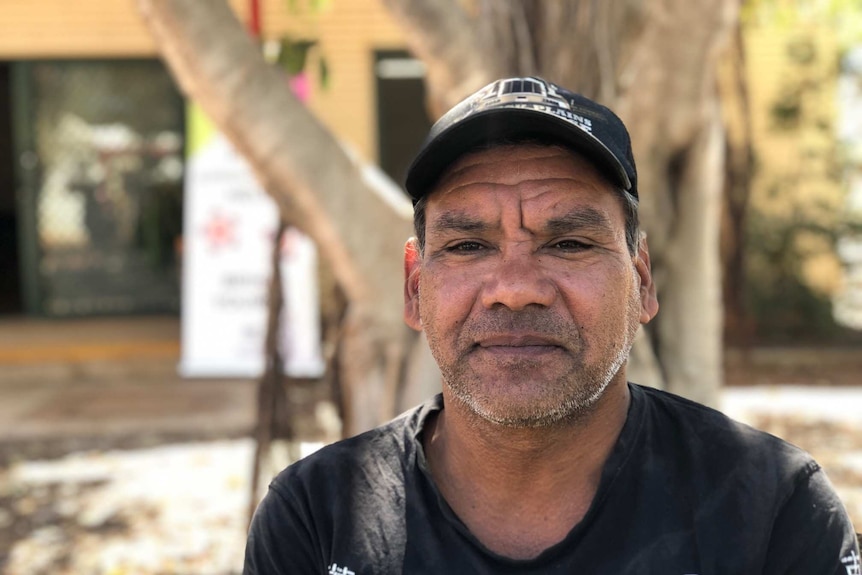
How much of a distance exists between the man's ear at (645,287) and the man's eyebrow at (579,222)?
0.59 feet

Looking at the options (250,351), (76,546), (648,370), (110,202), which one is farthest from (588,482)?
(110,202)

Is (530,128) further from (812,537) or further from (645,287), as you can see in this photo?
(812,537)

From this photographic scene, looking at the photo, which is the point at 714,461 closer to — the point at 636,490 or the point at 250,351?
the point at 636,490

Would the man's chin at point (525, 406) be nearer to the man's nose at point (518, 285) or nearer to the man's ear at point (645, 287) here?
the man's nose at point (518, 285)

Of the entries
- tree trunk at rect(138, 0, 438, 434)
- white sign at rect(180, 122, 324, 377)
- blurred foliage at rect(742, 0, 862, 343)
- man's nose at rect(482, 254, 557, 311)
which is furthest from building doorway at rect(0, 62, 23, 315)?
man's nose at rect(482, 254, 557, 311)

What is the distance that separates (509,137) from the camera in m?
1.89

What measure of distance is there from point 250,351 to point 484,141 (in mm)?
7253

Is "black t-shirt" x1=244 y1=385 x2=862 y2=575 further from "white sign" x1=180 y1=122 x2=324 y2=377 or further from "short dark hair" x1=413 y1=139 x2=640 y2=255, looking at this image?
"white sign" x1=180 y1=122 x2=324 y2=377

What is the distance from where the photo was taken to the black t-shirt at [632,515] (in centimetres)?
174

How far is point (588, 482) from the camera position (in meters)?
1.92

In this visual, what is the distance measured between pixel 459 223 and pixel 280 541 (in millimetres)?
671

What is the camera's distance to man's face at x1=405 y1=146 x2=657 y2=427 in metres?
1.80

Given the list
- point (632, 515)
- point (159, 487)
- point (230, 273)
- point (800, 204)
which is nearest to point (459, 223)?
point (632, 515)

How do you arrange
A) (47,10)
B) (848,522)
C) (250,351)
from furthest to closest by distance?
(47,10)
(250,351)
(848,522)
